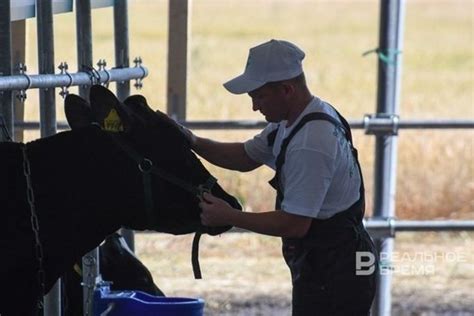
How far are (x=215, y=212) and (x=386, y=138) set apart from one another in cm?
301

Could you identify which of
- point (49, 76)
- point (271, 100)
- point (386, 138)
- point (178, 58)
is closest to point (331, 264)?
point (271, 100)

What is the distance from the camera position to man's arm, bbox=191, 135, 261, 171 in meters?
5.00

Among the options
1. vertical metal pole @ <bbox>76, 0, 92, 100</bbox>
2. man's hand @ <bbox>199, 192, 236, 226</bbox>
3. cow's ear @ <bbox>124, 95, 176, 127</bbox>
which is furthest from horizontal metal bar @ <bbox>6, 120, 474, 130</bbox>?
man's hand @ <bbox>199, 192, 236, 226</bbox>

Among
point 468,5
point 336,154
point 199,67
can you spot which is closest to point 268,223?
point 336,154

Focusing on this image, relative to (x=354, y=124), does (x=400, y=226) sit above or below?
below

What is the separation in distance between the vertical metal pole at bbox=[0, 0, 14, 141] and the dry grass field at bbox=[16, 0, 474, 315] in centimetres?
355

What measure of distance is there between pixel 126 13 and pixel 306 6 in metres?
42.7

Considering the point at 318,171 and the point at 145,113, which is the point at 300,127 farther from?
the point at 145,113

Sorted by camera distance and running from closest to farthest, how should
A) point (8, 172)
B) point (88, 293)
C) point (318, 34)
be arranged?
point (8, 172), point (88, 293), point (318, 34)

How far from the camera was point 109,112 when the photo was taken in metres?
4.14

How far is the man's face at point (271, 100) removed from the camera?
171 inches

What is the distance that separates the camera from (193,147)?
490 centimetres

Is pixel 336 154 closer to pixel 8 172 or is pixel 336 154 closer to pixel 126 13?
pixel 8 172

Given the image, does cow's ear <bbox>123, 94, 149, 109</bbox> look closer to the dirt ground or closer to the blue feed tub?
the blue feed tub
